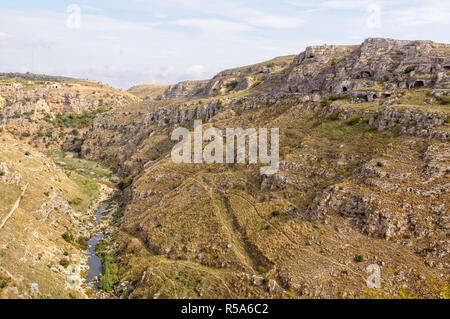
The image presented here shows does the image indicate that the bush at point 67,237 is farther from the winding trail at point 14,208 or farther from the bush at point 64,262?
the winding trail at point 14,208

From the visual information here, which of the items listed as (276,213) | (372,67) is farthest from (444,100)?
(276,213)

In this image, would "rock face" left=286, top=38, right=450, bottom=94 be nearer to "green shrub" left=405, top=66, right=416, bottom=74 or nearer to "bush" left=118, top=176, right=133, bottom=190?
"green shrub" left=405, top=66, right=416, bottom=74

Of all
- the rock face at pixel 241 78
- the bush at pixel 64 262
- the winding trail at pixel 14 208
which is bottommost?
the bush at pixel 64 262

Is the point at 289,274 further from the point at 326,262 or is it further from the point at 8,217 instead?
the point at 8,217

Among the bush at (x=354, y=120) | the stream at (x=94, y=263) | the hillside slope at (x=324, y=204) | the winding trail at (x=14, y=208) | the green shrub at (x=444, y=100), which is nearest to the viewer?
the hillside slope at (x=324, y=204)

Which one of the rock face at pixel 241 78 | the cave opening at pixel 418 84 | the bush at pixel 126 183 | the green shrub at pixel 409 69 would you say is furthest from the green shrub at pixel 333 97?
the bush at pixel 126 183

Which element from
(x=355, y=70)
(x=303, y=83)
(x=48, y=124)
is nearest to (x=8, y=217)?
(x=303, y=83)

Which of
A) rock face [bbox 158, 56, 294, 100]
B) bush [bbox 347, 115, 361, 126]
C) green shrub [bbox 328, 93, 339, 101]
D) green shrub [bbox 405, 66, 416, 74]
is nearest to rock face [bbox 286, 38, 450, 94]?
green shrub [bbox 405, 66, 416, 74]

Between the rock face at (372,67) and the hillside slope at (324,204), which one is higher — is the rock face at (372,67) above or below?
above

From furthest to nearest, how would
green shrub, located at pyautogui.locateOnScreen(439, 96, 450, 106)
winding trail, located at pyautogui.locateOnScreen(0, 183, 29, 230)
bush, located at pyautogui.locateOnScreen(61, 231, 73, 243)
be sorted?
green shrub, located at pyautogui.locateOnScreen(439, 96, 450, 106), bush, located at pyautogui.locateOnScreen(61, 231, 73, 243), winding trail, located at pyautogui.locateOnScreen(0, 183, 29, 230)

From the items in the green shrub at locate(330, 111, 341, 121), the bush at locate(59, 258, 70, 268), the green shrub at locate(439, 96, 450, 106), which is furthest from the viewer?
the green shrub at locate(330, 111, 341, 121)

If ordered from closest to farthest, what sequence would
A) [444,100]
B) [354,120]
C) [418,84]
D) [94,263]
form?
[94,263] → [444,100] → [354,120] → [418,84]

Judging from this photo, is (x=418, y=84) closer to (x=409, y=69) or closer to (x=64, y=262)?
(x=409, y=69)

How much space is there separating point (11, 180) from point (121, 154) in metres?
47.8
